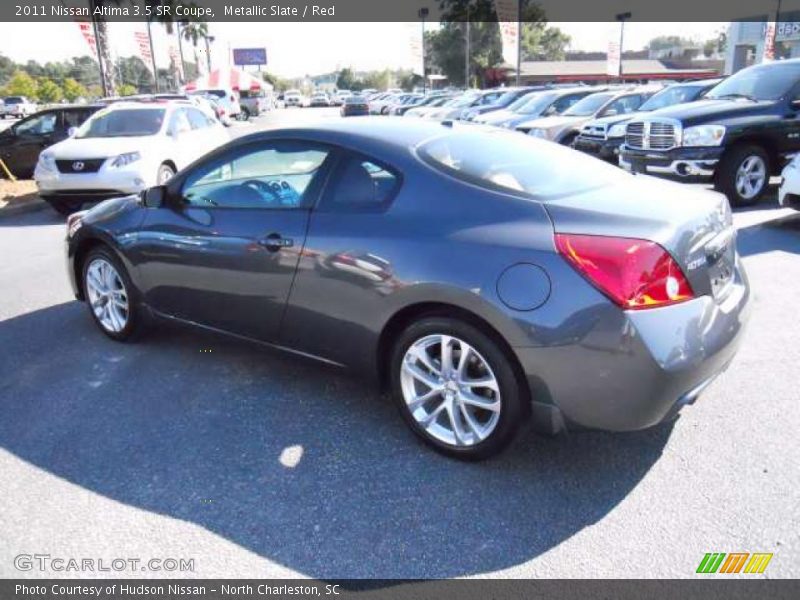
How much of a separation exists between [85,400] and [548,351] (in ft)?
8.99

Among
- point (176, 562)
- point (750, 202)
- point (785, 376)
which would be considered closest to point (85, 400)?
point (176, 562)

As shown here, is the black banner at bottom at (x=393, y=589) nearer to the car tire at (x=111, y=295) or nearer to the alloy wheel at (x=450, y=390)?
the alloy wheel at (x=450, y=390)

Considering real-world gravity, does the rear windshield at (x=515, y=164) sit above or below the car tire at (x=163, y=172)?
above

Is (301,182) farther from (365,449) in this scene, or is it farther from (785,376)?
(785,376)

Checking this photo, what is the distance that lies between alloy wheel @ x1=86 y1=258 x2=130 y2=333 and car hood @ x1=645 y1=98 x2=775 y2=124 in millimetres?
7550

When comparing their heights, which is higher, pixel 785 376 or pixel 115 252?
pixel 115 252

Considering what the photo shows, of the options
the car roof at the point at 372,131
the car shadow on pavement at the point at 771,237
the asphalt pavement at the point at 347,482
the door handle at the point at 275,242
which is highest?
the car roof at the point at 372,131

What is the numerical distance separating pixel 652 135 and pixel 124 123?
837cm

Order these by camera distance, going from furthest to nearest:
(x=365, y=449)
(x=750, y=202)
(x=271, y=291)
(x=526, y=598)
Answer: (x=750, y=202) → (x=271, y=291) → (x=365, y=449) → (x=526, y=598)

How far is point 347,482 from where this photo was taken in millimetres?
3021

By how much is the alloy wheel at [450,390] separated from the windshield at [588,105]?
1264 centimetres

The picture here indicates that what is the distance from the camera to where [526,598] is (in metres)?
2.32

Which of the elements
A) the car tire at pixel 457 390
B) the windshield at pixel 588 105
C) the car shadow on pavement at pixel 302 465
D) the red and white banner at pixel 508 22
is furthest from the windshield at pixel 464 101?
the car tire at pixel 457 390

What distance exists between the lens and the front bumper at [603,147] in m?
12.1
